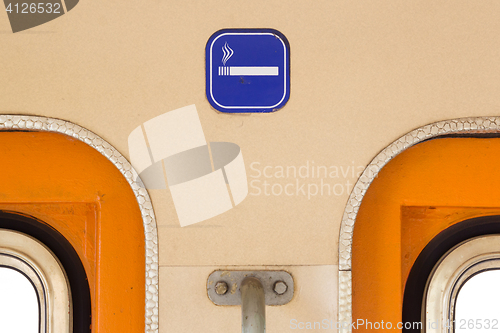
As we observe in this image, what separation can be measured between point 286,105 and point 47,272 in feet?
2.73

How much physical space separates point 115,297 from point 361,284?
0.68 meters

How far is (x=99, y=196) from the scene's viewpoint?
941 millimetres

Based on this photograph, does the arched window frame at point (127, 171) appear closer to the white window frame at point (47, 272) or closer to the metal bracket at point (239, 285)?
the metal bracket at point (239, 285)

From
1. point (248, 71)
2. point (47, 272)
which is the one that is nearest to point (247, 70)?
point (248, 71)

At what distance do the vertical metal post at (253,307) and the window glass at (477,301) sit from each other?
0.69 metres

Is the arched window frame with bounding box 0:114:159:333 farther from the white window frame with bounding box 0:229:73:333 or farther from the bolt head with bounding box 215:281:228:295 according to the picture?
the white window frame with bounding box 0:229:73:333

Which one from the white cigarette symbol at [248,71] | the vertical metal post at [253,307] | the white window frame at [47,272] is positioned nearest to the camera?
the vertical metal post at [253,307]

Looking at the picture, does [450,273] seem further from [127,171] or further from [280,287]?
[127,171]

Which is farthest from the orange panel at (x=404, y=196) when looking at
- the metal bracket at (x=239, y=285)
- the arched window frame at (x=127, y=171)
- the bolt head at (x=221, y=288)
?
the arched window frame at (x=127, y=171)

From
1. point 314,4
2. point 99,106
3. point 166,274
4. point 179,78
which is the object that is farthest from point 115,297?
point 314,4

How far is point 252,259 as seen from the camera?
857mm

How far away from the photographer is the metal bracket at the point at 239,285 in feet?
2.79

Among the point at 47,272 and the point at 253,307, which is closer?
the point at 253,307

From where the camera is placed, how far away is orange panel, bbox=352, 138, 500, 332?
939mm
